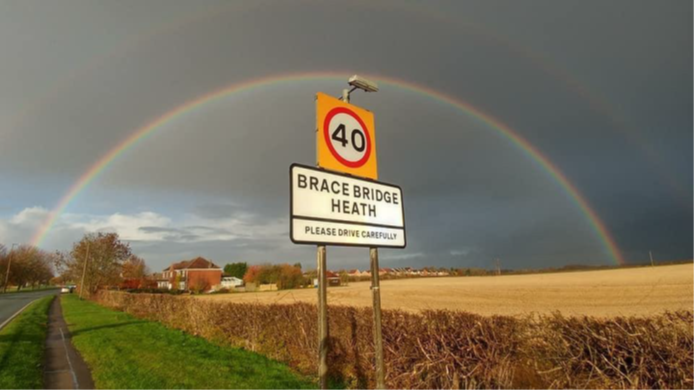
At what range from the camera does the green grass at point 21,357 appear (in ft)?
25.9

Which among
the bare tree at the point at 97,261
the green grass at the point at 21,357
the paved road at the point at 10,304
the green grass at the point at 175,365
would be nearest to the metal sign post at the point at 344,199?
the green grass at the point at 175,365

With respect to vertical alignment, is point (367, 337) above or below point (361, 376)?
above

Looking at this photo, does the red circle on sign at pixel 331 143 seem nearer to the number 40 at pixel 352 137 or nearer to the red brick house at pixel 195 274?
the number 40 at pixel 352 137

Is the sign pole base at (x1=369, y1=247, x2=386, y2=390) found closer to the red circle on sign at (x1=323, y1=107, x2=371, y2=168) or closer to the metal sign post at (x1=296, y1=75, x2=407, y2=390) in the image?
the metal sign post at (x1=296, y1=75, x2=407, y2=390)

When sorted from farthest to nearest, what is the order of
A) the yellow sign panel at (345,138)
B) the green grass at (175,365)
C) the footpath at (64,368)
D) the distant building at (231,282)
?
the distant building at (231,282)
the footpath at (64,368)
the green grass at (175,365)
the yellow sign panel at (345,138)

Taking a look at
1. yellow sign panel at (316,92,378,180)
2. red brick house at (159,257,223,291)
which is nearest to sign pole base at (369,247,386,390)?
yellow sign panel at (316,92,378,180)

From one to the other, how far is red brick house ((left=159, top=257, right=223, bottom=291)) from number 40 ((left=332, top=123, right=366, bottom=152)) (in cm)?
9030

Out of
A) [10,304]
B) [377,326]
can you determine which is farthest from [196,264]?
[377,326]

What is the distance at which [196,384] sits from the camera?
7.43 meters

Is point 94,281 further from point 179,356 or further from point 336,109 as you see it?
point 336,109

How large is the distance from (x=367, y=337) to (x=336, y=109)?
581 cm

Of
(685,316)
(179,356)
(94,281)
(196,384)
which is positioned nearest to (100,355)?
(179,356)

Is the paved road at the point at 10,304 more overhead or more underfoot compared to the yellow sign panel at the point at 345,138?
more underfoot

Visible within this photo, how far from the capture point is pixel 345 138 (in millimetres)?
3250
